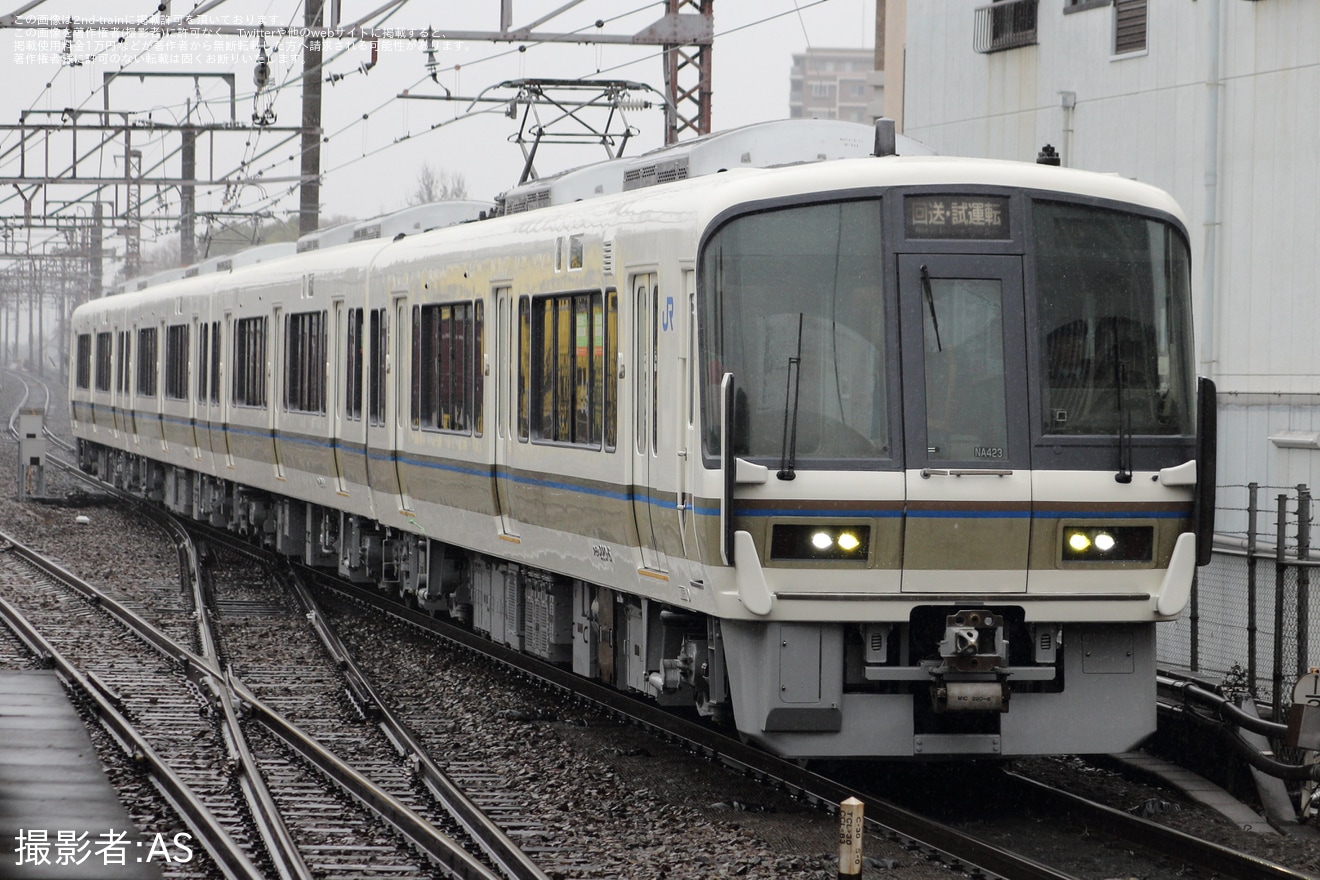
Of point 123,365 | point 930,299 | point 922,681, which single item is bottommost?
point 922,681

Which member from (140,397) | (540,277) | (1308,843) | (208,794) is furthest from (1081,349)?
(140,397)

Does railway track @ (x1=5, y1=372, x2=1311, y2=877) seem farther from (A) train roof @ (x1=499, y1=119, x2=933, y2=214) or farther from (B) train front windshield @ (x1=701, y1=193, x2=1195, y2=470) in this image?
(A) train roof @ (x1=499, y1=119, x2=933, y2=214)

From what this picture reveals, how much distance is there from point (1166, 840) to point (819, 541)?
1.82 m

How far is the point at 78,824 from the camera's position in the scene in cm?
823

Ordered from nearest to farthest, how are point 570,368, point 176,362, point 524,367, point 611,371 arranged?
point 611,371, point 570,368, point 524,367, point 176,362

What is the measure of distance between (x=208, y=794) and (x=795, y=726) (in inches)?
109

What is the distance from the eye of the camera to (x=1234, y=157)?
15.9 m

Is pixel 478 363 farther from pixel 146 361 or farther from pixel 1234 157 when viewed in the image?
pixel 146 361

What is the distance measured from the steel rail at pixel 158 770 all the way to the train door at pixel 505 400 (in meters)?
2.46

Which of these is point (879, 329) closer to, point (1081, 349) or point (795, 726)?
point (1081, 349)

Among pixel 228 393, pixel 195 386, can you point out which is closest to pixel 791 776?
pixel 228 393

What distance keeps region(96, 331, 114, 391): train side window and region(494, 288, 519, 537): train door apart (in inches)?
724

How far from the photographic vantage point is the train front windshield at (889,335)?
8.11 metres

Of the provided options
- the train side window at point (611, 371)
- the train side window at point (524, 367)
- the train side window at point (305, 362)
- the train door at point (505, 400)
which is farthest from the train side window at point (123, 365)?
the train side window at point (611, 371)
